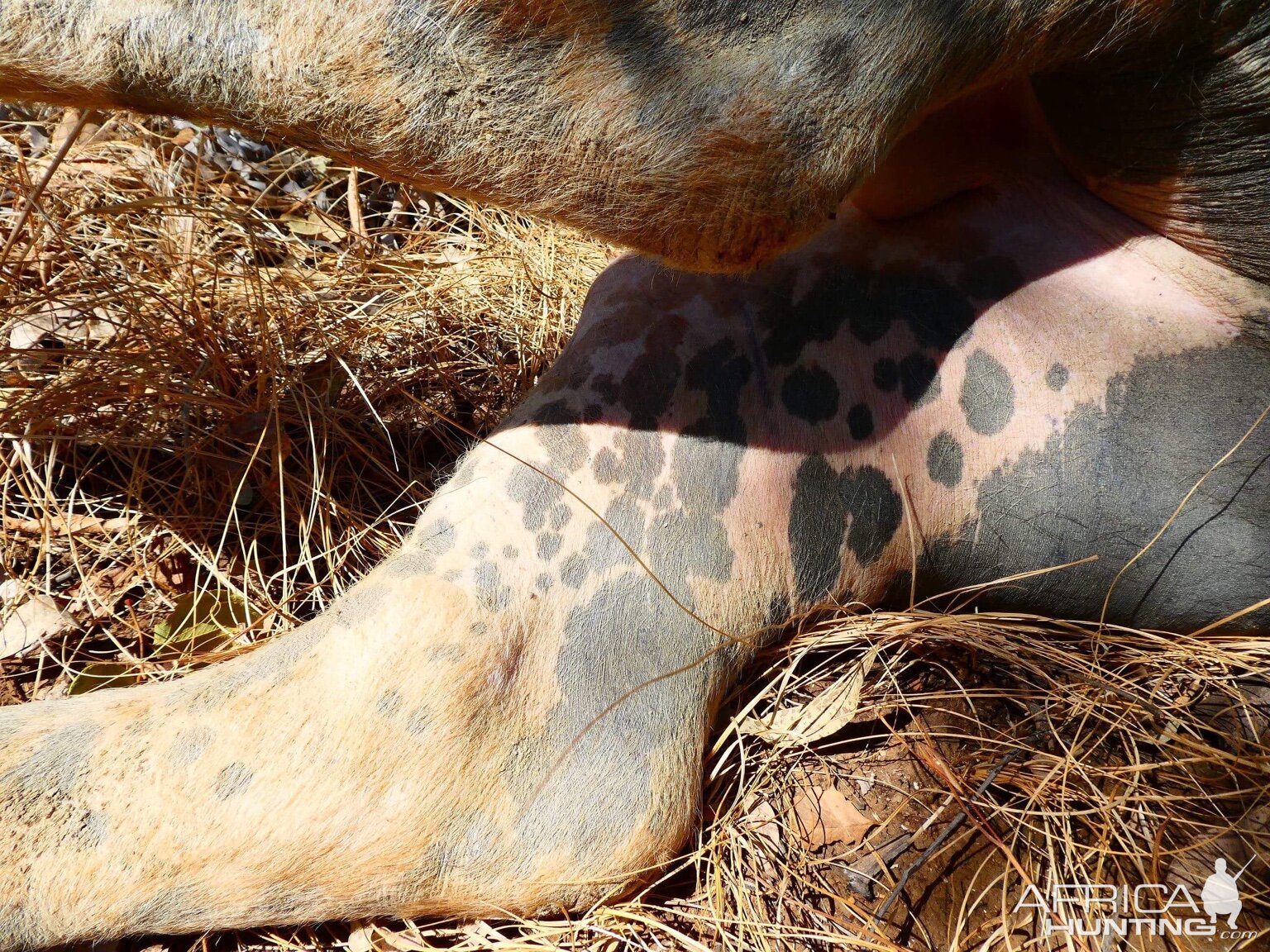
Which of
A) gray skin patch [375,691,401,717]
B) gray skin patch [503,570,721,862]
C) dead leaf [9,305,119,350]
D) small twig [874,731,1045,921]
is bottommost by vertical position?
small twig [874,731,1045,921]

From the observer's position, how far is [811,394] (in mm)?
1117

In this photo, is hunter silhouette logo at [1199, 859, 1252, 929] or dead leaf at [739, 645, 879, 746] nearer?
hunter silhouette logo at [1199, 859, 1252, 929]

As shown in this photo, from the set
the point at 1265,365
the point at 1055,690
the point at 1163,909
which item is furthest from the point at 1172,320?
the point at 1163,909

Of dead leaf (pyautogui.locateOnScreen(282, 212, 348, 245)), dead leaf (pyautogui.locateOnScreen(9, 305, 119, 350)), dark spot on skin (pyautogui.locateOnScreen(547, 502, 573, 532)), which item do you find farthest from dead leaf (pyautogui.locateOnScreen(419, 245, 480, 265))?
dark spot on skin (pyautogui.locateOnScreen(547, 502, 573, 532))

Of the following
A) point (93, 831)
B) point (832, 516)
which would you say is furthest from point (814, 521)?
point (93, 831)

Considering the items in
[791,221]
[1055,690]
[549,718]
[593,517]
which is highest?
[791,221]

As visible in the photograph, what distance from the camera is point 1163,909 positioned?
0.97 metres

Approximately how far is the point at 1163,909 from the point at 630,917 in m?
0.55

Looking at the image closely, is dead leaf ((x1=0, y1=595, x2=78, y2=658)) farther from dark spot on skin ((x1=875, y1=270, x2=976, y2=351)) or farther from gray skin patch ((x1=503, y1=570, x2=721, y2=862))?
dark spot on skin ((x1=875, y1=270, x2=976, y2=351))

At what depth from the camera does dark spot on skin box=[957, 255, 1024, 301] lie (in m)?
1.12

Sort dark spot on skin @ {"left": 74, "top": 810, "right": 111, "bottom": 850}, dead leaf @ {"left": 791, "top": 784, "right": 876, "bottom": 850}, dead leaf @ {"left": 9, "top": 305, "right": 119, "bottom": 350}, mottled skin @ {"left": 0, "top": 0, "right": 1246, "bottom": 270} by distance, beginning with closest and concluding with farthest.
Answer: mottled skin @ {"left": 0, "top": 0, "right": 1246, "bottom": 270} → dark spot on skin @ {"left": 74, "top": 810, "right": 111, "bottom": 850} → dead leaf @ {"left": 791, "top": 784, "right": 876, "bottom": 850} → dead leaf @ {"left": 9, "top": 305, "right": 119, "bottom": 350}

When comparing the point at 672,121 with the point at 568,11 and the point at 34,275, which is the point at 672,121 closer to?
the point at 568,11

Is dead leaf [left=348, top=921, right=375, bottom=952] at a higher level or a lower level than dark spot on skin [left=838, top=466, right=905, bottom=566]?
lower

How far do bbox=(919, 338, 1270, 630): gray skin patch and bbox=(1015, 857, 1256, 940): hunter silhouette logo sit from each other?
0.32m
